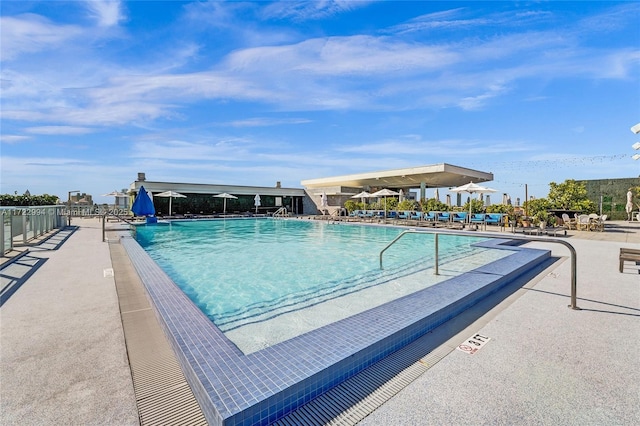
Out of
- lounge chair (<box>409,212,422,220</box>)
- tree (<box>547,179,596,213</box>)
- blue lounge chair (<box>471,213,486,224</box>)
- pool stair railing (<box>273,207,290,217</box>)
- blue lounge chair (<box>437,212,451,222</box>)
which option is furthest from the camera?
pool stair railing (<box>273,207,290,217</box>)

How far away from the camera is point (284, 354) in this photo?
209cm

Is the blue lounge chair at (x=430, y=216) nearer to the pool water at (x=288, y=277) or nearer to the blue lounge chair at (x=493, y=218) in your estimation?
the blue lounge chair at (x=493, y=218)

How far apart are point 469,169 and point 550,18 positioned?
13699 millimetres

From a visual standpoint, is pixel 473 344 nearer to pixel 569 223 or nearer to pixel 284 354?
pixel 284 354

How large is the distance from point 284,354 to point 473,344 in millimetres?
1550

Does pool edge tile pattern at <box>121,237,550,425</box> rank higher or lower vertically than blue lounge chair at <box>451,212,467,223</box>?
lower

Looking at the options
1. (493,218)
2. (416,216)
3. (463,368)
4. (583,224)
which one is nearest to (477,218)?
(493,218)

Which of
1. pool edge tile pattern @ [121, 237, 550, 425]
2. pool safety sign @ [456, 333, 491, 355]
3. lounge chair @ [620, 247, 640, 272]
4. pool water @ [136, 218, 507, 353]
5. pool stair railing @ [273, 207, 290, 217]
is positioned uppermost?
pool stair railing @ [273, 207, 290, 217]

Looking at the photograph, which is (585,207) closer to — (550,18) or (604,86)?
(604,86)

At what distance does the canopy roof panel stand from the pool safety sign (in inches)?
665

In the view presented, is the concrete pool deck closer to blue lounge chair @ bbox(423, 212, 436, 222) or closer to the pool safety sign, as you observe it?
the pool safety sign

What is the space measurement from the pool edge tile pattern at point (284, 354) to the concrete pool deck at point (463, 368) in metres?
0.36

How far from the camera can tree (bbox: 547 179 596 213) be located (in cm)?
1373

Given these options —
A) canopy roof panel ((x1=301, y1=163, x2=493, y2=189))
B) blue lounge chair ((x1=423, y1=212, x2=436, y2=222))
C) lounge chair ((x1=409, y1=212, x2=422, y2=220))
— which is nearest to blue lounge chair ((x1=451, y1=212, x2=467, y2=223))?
blue lounge chair ((x1=423, y1=212, x2=436, y2=222))
